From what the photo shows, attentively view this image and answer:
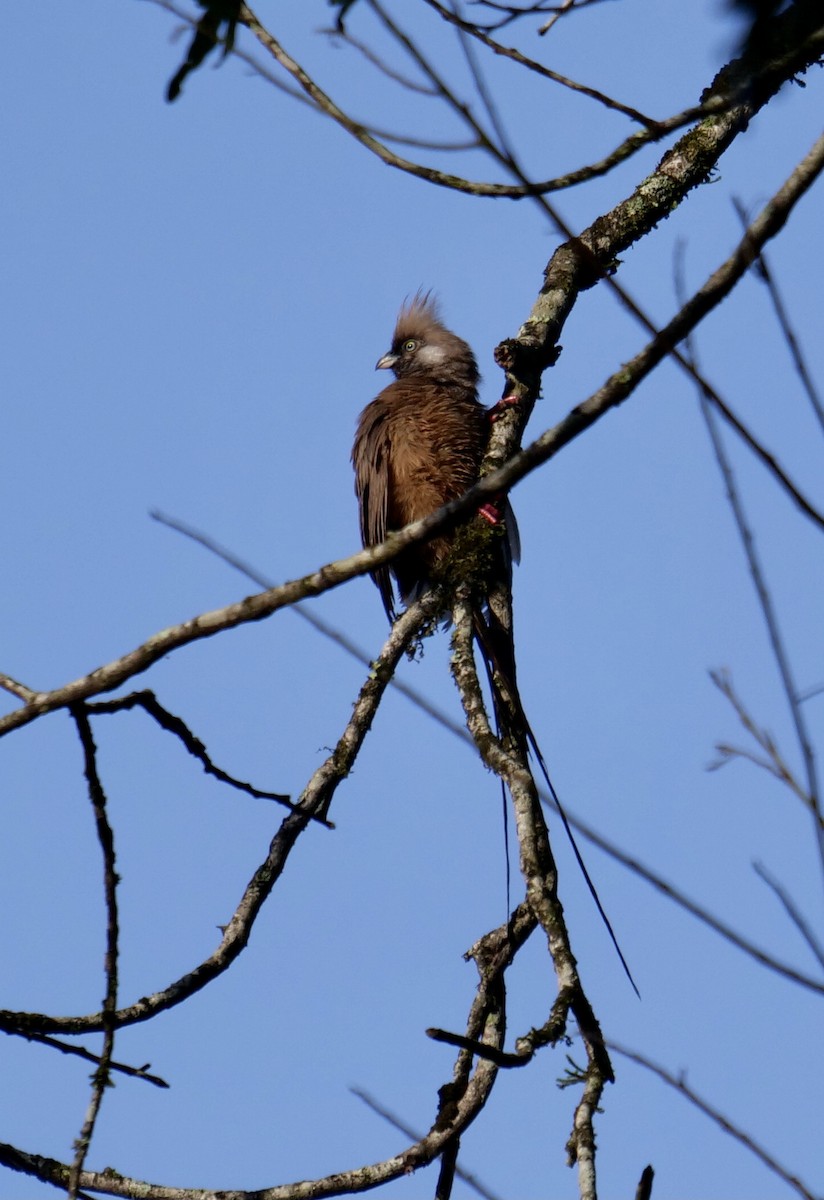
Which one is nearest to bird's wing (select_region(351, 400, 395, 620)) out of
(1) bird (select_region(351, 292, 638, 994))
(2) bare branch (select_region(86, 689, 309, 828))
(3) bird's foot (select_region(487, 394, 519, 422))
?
(1) bird (select_region(351, 292, 638, 994))

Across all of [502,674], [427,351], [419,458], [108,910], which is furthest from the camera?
[427,351]

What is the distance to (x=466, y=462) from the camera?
542 cm

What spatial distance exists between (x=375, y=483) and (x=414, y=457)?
0.24m

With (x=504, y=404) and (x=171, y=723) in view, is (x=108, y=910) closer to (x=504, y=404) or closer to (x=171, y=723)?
(x=171, y=723)

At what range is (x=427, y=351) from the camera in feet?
21.5

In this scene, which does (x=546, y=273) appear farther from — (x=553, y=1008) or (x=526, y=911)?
(x=553, y=1008)

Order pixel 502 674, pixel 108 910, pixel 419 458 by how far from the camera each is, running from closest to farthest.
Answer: pixel 108 910
pixel 502 674
pixel 419 458

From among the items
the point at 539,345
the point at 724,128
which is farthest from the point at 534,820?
the point at 724,128

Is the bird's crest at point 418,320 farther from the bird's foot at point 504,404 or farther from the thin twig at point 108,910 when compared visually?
the thin twig at point 108,910

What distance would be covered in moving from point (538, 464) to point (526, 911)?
64.5 inches

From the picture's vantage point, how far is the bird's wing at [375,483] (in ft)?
18.4

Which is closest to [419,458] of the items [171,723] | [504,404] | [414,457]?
[414,457]

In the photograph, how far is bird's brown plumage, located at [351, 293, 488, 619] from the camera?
5453mm

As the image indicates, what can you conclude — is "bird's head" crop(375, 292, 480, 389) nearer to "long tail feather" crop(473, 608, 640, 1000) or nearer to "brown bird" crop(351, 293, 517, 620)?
"brown bird" crop(351, 293, 517, 620)
